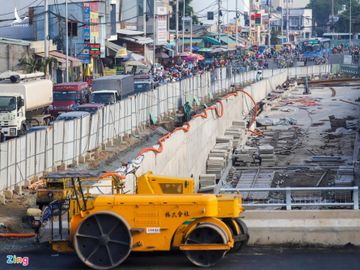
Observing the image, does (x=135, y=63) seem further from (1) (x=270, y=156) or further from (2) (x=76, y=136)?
(2) (x=76, y=136)

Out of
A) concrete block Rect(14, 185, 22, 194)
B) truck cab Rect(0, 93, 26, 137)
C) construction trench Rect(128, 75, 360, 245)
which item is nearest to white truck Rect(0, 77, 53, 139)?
truck cab Rect(0, 93, 26, 137)

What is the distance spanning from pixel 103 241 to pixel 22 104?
2440cm

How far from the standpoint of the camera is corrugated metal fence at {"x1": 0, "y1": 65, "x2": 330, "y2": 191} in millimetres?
24266

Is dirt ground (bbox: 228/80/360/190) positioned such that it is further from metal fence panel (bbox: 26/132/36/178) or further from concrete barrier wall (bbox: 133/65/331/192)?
metal fence panel (bbox: 26/132/36/178)

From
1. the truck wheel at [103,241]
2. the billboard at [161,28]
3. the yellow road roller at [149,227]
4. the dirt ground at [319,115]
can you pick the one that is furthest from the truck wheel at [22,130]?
the billboard at [161,28]

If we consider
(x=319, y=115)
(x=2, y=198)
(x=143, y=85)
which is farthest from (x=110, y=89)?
(x=2, y=198)

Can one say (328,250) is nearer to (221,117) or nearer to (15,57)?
(221,117)

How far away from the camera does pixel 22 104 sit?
38688 millimetres

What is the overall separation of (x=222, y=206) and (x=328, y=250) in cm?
239

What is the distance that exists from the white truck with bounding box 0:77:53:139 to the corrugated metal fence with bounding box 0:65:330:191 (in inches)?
147

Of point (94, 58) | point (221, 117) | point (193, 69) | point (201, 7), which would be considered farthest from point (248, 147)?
point (201, 7)

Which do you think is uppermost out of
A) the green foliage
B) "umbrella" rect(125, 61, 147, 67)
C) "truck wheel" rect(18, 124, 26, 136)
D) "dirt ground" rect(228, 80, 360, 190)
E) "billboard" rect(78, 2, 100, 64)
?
"billboard" rect(78, 2, 100, 64)

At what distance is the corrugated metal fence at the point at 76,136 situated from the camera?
2427cm

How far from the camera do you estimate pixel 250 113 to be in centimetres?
6041
